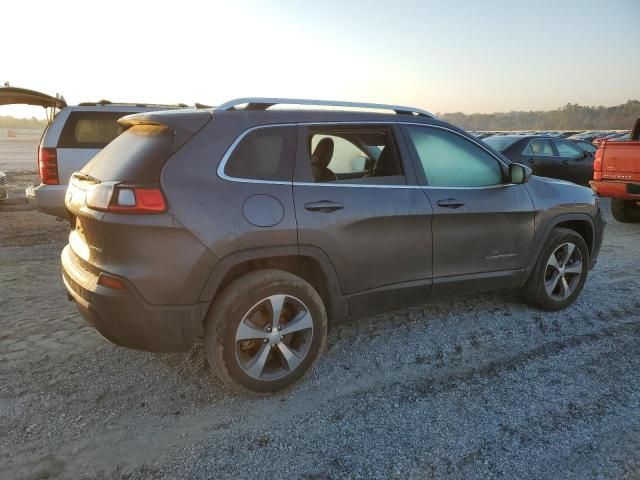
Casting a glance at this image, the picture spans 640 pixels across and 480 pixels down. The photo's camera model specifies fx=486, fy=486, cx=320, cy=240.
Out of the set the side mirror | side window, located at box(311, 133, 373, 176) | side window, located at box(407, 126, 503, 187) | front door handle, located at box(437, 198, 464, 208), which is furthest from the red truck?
side window, located at box(311, 133, 373, 176)

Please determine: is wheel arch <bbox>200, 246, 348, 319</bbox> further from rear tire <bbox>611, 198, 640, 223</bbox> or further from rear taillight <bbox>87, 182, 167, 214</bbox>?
rear tire <bbox>611, 198, 640, 223</bbox>

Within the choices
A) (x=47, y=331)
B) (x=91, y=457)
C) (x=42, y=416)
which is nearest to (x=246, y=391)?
(x=91, y=457)

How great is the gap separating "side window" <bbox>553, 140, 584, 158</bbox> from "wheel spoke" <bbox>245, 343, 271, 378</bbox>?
11213 mm

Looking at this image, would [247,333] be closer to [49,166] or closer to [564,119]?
[49,166]

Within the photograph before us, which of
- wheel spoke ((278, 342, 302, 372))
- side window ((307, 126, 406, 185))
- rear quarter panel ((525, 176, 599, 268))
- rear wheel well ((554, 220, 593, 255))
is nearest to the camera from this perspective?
wheel spoke ((278, 342, 302, 372))

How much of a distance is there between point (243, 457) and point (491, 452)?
1275mm

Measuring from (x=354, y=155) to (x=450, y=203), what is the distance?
2.83 feet

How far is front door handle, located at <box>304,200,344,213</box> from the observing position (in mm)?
3039

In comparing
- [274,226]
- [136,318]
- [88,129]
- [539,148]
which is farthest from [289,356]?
[539,148]

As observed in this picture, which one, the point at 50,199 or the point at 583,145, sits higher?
the point at 583,145

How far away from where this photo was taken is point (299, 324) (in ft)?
10.1

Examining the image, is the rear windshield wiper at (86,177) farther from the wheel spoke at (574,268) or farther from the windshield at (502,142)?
the windshield at (502,142)

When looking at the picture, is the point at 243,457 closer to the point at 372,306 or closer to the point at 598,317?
the point at 372,306

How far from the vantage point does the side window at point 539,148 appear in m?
11.3
